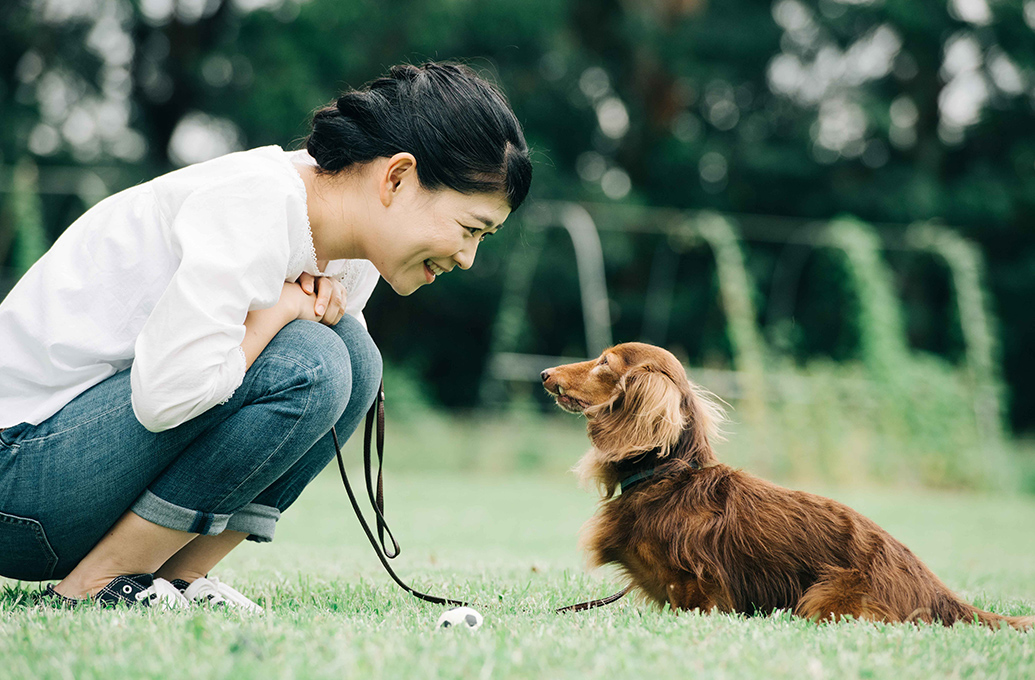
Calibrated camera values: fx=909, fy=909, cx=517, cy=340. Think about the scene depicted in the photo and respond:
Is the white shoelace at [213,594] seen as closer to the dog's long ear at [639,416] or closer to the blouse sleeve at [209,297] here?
the blouse sleeve at [209,297]

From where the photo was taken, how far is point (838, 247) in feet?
34.4

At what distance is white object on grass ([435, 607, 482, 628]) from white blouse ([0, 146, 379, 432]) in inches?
29.0

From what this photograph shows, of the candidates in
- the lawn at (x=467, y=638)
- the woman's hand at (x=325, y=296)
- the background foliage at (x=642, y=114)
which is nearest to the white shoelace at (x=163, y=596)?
the lawn at (x=467, y=638)

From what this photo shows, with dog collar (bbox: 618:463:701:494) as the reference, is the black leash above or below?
below

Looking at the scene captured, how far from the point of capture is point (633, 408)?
2.80 meters

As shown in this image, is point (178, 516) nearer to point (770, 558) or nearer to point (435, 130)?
point (435, 130)

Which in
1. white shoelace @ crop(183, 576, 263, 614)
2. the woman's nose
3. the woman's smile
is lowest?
white shoelace @ crop(183, 576, 263, 614)

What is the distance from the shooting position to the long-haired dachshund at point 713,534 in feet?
7.96

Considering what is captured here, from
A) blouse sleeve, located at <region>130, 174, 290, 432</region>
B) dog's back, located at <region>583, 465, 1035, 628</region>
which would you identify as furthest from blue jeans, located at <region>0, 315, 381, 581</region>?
dog's back, located at <region>583, 465, 1035, 628</region>

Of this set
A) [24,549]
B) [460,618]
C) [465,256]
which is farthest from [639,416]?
[24,549]

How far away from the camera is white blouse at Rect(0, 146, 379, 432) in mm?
1991

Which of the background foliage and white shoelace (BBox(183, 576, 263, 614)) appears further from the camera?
the background foliage

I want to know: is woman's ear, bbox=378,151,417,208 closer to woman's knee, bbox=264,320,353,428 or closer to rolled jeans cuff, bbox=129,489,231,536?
woman's knee, bbox=264,320,353,428

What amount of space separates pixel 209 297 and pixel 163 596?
0.82 m
